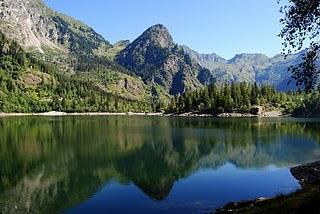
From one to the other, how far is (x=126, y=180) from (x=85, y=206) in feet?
55.9

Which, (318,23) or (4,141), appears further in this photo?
(4,141)

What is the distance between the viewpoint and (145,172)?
75.6m

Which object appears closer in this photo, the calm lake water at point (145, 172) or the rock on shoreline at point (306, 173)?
the calm lake water at point (145, 172)

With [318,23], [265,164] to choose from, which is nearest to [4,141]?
[265,164]

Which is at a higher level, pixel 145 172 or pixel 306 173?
pixel 306 173

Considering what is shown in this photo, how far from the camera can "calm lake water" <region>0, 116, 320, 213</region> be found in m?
54.1

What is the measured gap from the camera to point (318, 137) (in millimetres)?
126562

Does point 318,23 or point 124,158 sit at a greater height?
point 318,23

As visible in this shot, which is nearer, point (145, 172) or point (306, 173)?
point (306, 173)

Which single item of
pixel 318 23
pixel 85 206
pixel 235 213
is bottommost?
pixel 85 206

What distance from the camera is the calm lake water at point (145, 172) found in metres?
54.1

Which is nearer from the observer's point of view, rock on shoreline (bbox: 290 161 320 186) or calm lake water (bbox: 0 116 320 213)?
calm lake water (bbox: 0 116 320 213)

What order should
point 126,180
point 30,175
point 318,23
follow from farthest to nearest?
point 30,175
point 126,180
point 318,23

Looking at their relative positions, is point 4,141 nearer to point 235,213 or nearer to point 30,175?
point 30,175
